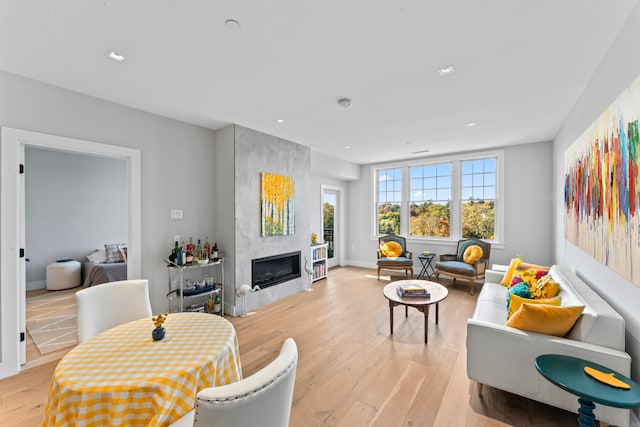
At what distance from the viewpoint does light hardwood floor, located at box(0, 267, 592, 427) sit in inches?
74.5

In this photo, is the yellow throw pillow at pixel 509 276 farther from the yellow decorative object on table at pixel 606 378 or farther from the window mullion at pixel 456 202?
the yellow decorative object on table at pixel 606 378

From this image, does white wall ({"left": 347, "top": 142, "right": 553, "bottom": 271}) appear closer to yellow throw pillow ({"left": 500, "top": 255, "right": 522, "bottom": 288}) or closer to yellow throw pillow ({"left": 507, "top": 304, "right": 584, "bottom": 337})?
yellow throw pillow ({"left": 500, "top": 255, "right": 522, "bottom": 288})

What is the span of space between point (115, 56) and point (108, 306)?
1.94 m

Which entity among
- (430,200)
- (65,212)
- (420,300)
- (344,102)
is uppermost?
(344,102)

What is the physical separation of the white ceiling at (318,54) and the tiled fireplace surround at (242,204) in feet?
1.61

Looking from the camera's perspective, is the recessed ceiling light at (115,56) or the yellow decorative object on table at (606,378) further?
the recessed ceiling light at (115,56)

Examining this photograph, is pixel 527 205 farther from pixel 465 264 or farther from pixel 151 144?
pixel 151 144

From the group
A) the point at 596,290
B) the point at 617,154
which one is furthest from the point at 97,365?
the point at 596,290

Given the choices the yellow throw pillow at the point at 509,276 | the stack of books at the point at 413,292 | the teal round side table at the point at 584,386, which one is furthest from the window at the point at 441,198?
the teal round side table at the point at 584,386

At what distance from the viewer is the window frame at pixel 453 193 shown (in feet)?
17.2

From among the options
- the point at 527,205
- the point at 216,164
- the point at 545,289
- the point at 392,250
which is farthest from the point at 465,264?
the point at 216,164

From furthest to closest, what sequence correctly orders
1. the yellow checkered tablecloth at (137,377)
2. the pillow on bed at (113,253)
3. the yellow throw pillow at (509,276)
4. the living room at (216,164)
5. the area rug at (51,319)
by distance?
the pillow on bed at (113,253) → the yellow throw pillow at (509,276) → the area rug at (51,319) → the living room at (216,164) → the yellow checkered tablecloth at (137,377)

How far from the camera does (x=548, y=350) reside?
1.84 meters

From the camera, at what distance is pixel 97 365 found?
4.14 ft
